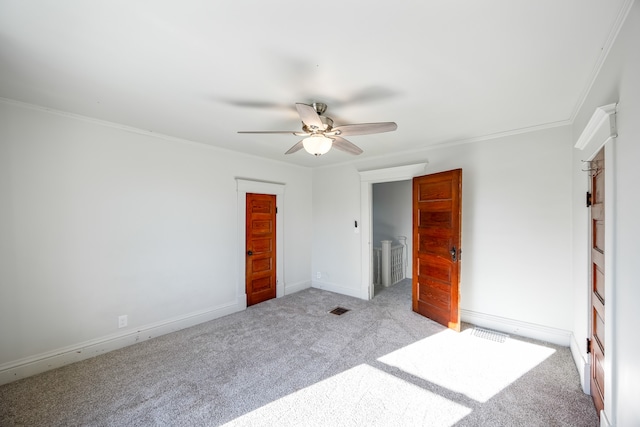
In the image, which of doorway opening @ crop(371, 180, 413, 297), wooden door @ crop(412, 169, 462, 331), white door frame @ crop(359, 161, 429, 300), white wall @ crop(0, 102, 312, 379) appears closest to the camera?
white wall @ crop(0, 102, 312, 379)

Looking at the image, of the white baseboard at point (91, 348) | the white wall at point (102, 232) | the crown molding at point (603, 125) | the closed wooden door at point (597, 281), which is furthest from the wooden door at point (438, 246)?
the white baseboard at point (91, 348)

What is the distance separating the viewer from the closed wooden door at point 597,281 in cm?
178

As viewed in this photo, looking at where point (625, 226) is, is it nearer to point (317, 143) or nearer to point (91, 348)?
point (317, 143)

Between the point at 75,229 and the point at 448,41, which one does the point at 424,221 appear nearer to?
the point at 448,41

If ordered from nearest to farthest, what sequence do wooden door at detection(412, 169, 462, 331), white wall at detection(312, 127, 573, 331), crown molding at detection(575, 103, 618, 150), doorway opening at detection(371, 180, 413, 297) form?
crown molding at detection(575, 103, 618, 150), white wall at detection(312, 127, 573, 331), wooden door at detection(412, 169, 462, 331), doorway opening at detection(371, 180, 413, 297)

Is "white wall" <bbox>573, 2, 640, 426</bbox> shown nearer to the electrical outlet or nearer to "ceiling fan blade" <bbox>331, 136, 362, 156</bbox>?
"ceiling fan blade" <bbox>331, 136, 362, 156</bbox>

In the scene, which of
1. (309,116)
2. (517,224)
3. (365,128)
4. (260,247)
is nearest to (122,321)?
(260,247)

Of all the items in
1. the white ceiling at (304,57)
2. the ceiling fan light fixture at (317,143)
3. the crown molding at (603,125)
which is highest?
the white ceiling at (304,57)

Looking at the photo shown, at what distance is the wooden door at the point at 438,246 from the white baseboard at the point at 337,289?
1054 millimetres

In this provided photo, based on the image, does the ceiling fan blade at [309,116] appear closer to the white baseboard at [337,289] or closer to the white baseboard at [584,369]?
the white baseboard at [584,369]

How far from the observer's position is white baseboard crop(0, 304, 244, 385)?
2.27m

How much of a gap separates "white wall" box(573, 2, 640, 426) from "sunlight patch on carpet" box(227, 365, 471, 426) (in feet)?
3.02

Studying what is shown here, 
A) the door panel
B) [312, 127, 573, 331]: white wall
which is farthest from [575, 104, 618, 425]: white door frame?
[312, 127, 573, 331]: white wall

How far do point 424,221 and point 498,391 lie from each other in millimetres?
2005
